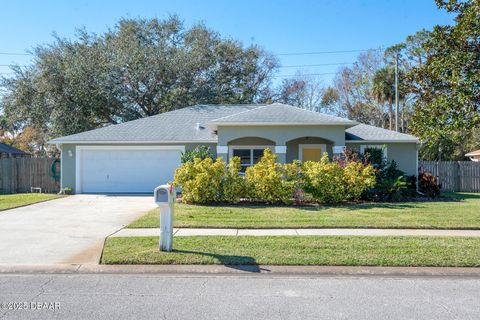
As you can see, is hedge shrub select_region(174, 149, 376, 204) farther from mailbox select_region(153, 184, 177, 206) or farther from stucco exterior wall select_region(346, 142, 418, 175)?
mailbox select_region(153, 184, 177, 206)

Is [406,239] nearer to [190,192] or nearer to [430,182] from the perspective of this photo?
[190,192]

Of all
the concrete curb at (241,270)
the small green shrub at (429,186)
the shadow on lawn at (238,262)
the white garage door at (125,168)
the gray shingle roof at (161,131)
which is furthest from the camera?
the white garage door at (125,168)

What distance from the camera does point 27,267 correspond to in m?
6.29

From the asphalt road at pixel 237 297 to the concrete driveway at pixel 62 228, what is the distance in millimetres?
1065

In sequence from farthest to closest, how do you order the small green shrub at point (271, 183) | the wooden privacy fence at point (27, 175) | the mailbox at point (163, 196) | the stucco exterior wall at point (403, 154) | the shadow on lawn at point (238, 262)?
the wooden privacy fence at point (27, 175), the stucco exterior wall at point (403, 154), the small green shrub at point (271, 183), the mailbox at point (163, 196), the shadow on lawn at point (238, 262)

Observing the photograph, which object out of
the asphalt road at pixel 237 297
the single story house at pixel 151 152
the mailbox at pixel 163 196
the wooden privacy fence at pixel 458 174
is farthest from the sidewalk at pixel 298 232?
the wooden privacy fence at pixel 458 174

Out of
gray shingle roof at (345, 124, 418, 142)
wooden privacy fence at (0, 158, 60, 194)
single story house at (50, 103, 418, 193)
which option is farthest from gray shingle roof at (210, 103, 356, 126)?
wooden privacy fence at (0, 158, 60, 194)

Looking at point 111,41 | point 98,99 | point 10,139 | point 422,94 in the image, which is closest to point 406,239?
point 422,94

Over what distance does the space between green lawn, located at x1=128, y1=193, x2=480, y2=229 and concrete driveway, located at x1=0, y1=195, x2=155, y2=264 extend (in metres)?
1.19

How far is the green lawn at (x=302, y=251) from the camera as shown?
6.45 metres

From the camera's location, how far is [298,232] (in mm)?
8891

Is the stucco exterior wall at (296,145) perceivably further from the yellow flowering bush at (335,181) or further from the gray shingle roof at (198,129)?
the yellow flowering bush at (335,181)

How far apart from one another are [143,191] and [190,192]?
19.7 feet

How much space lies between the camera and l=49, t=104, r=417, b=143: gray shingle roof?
1683cm
